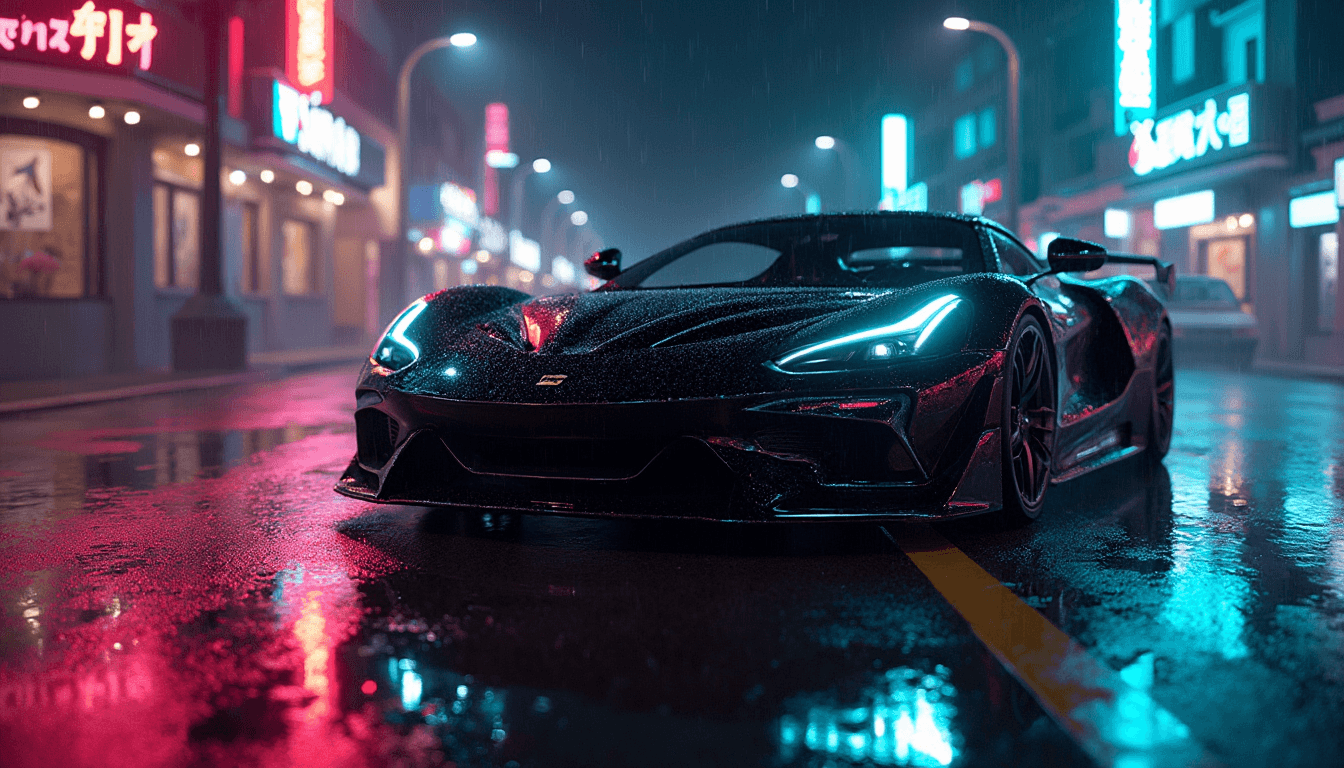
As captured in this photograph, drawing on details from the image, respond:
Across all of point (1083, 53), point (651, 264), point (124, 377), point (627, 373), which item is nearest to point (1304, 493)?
point (651, 264)

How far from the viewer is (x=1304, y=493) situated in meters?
5.41

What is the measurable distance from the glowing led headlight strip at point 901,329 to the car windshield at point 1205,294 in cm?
1582

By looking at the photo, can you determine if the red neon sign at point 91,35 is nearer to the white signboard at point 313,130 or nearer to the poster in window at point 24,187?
the poster in window at point 24,187

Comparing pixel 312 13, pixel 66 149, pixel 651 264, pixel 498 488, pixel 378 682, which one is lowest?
pixel 378 682

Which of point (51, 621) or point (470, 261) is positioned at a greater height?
point (470, 261)

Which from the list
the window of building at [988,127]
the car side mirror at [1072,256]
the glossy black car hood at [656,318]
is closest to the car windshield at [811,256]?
the car side mirror at [1072,256]

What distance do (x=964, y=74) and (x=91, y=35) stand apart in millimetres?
32216

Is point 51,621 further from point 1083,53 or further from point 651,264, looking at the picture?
point 1083,53

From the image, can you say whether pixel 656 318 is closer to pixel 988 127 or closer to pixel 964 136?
pixel 988 127

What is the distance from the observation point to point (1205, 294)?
18594 millimetres

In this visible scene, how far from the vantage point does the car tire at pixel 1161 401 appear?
20.6 feet

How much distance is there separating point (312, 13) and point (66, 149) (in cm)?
567

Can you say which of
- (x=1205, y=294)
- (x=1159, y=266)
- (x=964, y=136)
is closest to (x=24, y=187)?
(x=1159, y=266)

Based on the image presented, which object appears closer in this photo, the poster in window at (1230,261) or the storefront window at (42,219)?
the storefront window at (42,219)
